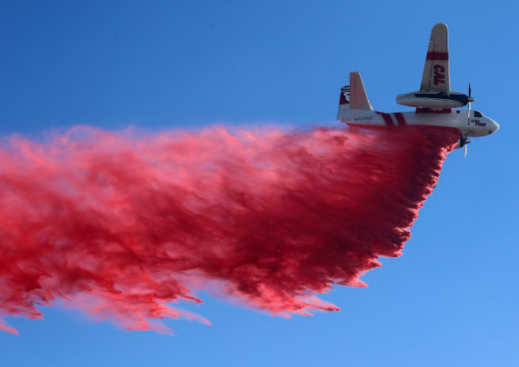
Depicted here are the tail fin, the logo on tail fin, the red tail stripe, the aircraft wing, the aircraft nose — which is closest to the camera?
the aircraft wing

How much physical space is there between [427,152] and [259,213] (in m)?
8.99

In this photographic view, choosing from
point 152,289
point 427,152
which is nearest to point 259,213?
point 152,289

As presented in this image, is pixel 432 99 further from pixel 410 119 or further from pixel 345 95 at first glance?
pixel 345 95

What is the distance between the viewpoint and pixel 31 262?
3147 centimetres

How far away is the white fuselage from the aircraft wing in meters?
1.43

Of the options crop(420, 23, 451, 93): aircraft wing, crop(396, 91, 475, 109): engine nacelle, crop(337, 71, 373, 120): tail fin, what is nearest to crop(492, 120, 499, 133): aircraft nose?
crop(396, 91, 475, 109): engine nacelle

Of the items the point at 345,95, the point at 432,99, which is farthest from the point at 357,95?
the point at 432,99

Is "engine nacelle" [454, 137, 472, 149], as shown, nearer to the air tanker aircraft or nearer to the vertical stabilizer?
the air tanker aircraft

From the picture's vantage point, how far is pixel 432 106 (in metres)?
40.1

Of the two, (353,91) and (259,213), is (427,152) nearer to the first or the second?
(353,91)

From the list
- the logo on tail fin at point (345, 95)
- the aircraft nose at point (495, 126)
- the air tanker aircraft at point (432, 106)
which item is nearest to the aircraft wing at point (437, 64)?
the air tanker aircraft at point (432, 106)

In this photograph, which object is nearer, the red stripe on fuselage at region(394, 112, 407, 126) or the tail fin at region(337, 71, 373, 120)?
the red stripe on fuselage at region(394, 112, 407, 126)

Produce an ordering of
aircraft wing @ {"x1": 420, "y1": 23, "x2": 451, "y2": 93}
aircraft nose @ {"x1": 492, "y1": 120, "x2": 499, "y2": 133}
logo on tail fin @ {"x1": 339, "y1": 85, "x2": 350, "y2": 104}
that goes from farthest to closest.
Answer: logo on tail fin @ {"x1": 339, "y1": 85, "x2": 350, "y2": 104}
aircraft nose @ {"x1": 492, "y1": 120, "x2": 499, "y2": 133}
aircraft wing @ {"x1": 420, "y1": 23, "x2": 451, "y2": 93}

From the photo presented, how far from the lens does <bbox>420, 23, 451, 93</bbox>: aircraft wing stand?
39750 mm
